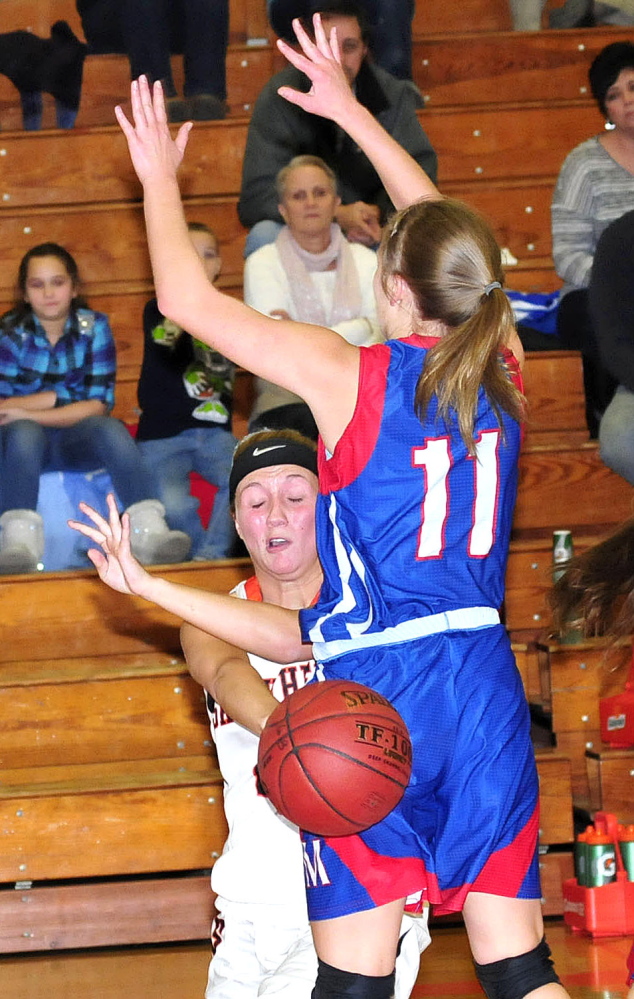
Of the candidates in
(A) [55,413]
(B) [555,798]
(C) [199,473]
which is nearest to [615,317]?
(C) [199,473]

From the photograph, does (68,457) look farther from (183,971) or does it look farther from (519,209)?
(519,209)

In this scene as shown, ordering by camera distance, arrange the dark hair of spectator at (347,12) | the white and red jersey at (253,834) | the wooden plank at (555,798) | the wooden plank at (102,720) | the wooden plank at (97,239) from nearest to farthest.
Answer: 1. the white and red jersey at (253,834)
2. the wooden plank at (555,798)
3. the wooden plank at (102,720)
4. the dark hair of spectator at (347,12)
5. the wooden plank at (97,239)

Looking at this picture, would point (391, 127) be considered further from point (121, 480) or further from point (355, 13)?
point (121, 480)

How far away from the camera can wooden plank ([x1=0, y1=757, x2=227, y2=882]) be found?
4012 millimetres

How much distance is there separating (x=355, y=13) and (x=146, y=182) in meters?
3.99

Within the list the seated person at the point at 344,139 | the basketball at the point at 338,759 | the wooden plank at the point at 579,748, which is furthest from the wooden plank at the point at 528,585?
the basketball at the point at 338,759

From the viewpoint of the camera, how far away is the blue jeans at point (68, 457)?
4.87m

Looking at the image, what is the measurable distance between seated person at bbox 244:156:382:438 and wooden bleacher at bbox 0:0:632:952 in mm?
634

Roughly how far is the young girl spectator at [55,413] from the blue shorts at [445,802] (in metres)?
2.72

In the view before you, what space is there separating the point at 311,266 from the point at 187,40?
6.00ft

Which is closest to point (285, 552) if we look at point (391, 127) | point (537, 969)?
point (537, 969)

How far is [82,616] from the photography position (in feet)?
15.5

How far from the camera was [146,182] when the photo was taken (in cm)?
220

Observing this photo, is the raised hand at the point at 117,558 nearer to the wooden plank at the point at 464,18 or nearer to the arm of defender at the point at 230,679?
the arm of defender at the point at 230,679
